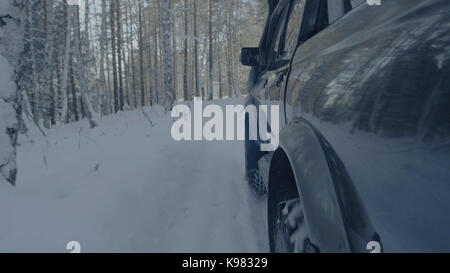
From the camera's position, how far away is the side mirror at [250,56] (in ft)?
10.3

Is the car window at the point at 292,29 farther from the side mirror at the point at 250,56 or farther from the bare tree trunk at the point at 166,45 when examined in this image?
the bare tree trunk at the point at 166,45

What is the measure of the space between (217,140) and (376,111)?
22.7 ft

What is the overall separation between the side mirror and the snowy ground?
1566mm

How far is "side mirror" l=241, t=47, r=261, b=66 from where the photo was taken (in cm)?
313

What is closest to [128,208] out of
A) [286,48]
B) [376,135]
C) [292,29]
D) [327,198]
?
[286,48]

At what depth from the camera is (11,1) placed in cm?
296

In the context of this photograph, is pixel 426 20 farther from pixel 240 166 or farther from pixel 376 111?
pixel 240 166

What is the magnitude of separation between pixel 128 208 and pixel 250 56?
197 centimetres

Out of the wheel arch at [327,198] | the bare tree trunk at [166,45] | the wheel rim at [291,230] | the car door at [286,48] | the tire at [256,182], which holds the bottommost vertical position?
the tire at [256,182]

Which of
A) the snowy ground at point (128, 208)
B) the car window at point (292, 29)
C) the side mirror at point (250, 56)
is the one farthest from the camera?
the side mirror at point (250, 56)

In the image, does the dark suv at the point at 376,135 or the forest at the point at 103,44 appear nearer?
the dark suv at the point at 376,135

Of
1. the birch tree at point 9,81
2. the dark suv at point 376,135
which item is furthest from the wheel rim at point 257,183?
the birch tree at point 9,81

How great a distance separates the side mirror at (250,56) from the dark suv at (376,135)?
1749mm
